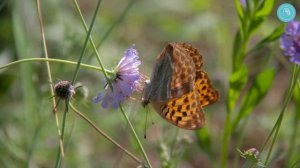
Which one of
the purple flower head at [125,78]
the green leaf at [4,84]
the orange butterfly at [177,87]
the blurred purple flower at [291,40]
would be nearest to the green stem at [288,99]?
the blurred purple flower at [291,40]

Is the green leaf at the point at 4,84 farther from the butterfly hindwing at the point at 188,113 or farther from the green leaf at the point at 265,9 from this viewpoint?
the butterfly hindwing at the point at 188,113

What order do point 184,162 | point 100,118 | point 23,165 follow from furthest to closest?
1. point 184,162
2. point 100,118
3. point 23,165

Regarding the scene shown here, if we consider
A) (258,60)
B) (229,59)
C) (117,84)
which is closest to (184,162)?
(229,59)

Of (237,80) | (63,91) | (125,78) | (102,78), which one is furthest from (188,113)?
(102,78)

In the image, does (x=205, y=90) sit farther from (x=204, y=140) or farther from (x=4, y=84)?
(x=4, y=84)

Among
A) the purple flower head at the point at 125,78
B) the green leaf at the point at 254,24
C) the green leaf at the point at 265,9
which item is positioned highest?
the green leaf at the point at 265,9

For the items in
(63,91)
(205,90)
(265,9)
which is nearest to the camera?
(63,91)

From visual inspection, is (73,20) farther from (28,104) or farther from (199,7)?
(28,104)
